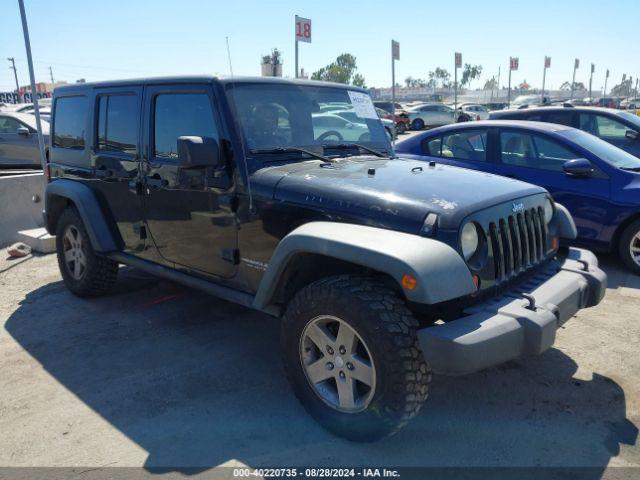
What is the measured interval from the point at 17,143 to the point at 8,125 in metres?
0.46

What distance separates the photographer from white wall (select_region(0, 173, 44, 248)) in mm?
7137

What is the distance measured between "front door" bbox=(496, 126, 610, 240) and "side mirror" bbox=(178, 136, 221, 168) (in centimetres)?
405

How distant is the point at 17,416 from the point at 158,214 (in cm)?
163

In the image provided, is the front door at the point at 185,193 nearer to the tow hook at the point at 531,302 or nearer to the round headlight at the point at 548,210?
the tow hook at the point at 531,302

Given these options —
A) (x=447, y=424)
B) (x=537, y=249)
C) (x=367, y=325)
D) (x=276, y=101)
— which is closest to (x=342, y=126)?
(x=276, y=101)

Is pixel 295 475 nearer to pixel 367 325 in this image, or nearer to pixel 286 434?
pixel 286 434

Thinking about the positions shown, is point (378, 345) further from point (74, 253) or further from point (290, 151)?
point (74, 253)

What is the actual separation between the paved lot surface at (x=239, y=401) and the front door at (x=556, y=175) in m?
1.19

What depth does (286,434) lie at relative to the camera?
120 inches

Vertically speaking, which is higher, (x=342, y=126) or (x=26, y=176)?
(x=342, y=126)

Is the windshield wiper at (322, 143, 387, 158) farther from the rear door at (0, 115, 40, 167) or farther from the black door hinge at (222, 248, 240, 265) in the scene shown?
the rear door at (0, 115, 40, 167)

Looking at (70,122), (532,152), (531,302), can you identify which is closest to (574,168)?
(532,152)

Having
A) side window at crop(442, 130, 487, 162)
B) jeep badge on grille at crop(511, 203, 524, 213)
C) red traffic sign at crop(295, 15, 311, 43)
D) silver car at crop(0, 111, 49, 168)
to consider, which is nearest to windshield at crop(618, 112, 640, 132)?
side window at crop(442, 130, 487, 162)

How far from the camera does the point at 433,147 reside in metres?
7.11
